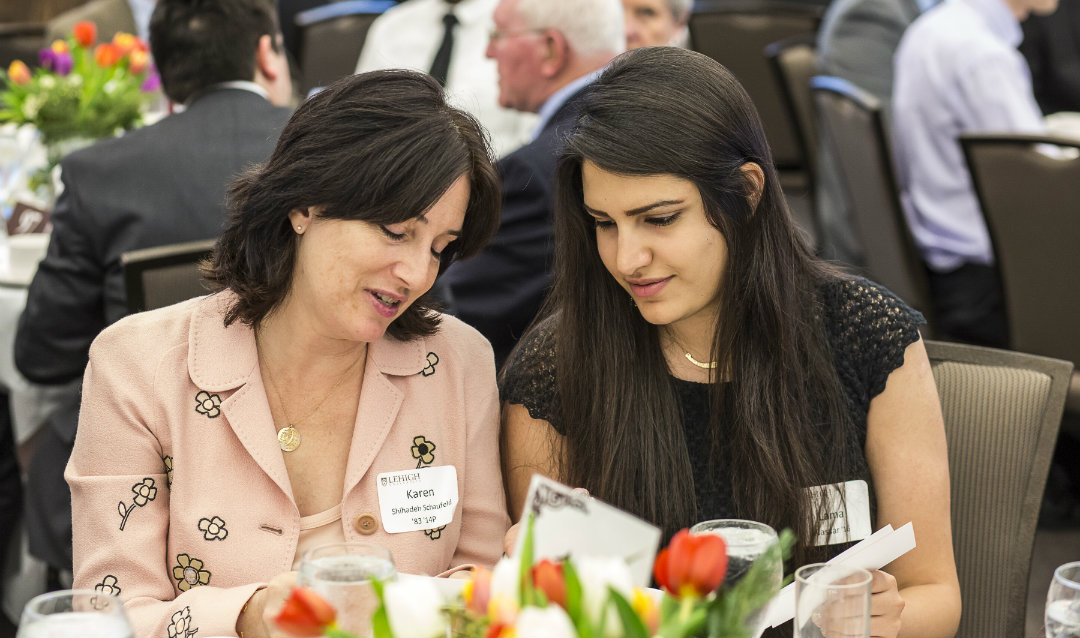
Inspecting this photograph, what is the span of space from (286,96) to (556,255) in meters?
1.66

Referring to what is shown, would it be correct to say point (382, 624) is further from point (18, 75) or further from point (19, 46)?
point (19, 46)

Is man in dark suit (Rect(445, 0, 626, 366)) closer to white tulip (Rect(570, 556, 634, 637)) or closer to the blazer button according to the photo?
the blazer button

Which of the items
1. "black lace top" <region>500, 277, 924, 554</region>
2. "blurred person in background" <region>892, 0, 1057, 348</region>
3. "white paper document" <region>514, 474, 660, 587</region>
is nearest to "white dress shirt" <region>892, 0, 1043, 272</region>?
"blurred person in background" <region>892, 0, 1057, 348</region>

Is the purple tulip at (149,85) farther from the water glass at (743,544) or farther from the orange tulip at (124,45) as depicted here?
the water glass at (743,544)

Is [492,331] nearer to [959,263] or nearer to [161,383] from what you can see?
[161,383]

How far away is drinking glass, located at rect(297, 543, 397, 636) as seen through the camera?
3.35ft

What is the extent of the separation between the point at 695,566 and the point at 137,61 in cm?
326

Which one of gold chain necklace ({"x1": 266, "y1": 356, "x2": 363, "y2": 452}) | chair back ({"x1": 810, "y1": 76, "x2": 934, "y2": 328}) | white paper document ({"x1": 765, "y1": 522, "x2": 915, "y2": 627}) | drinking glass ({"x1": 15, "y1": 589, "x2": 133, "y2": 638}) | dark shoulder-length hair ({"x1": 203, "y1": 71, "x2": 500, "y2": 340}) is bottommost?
chair back ({"x1": 810, "y1": 76, "x2": 934, "y2": 328})

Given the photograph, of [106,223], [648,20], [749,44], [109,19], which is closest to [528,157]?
[106,223]

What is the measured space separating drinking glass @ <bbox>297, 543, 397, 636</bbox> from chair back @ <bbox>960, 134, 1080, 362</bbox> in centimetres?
248

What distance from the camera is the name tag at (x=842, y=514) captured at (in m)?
1.80

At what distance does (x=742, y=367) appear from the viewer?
1.88 metres

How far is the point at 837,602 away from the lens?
112 cm

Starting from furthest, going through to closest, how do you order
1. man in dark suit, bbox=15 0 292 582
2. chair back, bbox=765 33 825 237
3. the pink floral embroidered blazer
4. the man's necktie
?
the man's necktie
chair back, bbox=765 33 825 237
man in dark suit, bbox=15 0 292 582
the pink floral embroidered blazer
